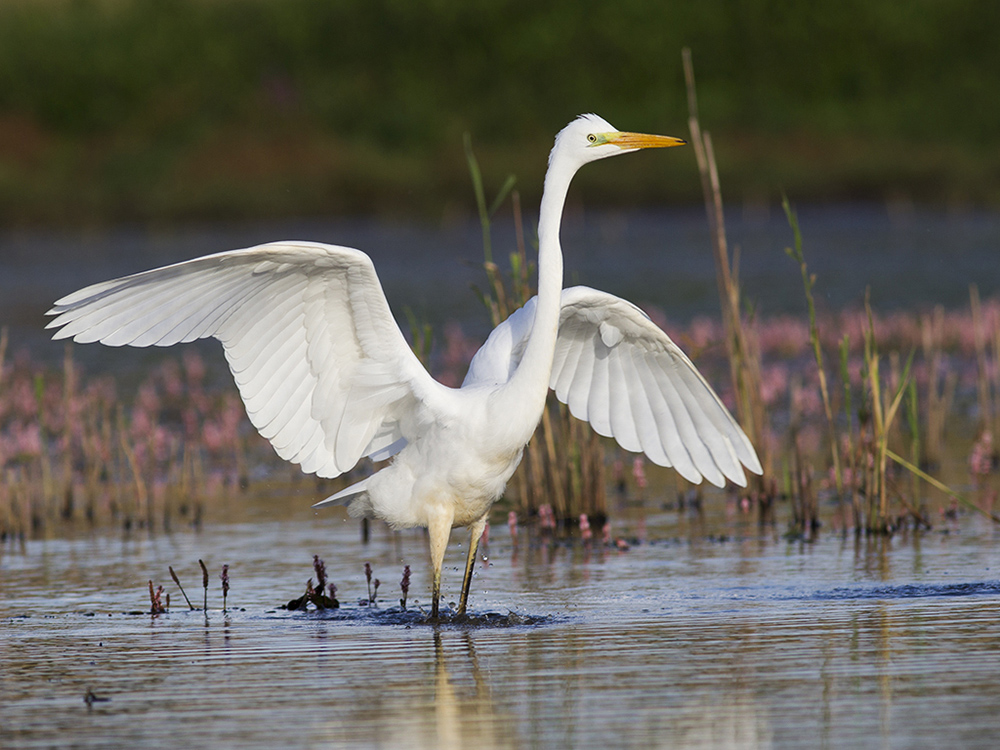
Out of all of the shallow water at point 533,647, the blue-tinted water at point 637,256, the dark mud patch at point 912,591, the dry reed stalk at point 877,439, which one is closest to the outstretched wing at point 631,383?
the shallow water at point 533,647

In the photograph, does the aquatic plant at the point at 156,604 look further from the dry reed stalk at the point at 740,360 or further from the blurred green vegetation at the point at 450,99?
the blurred green vegetation at the point at 450,99

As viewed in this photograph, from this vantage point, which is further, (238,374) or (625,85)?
(625,85)

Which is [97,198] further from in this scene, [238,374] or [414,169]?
[238,374]

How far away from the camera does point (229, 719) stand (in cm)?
539

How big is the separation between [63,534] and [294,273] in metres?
3.63

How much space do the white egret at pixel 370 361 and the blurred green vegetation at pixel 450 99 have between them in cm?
3590

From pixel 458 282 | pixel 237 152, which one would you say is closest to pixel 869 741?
pixel 458 282

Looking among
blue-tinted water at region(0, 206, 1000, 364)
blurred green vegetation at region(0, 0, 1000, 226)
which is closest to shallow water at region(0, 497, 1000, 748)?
blue-tinted water at region(0, 206, 1000, 364)

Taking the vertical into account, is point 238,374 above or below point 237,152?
below

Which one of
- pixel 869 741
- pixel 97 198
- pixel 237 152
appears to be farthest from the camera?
pixel 237 152

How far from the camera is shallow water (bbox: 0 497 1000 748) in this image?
5.20 meters

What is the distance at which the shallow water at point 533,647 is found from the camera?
520cm

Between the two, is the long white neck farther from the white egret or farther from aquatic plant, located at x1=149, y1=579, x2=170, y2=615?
aquatic plant, located at x1=149, y1=579, x2=170, y2=615

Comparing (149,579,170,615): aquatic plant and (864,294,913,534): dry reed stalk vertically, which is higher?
(864,294,913,534): dry reed stalk
